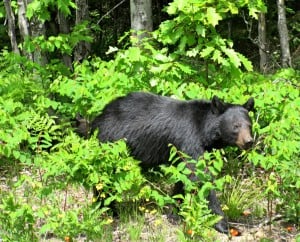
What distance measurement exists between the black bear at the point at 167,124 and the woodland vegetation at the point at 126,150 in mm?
258

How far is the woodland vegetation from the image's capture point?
464 cm

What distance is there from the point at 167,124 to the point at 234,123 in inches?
30.1

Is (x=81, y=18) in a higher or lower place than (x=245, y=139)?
higher

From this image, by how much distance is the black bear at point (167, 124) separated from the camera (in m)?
5.88

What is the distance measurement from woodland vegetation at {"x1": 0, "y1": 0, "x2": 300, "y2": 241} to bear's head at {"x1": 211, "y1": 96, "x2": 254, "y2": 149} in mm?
159

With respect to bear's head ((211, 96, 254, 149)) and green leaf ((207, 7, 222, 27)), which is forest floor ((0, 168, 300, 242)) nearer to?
bear's head ((211, 96, 254, 149))

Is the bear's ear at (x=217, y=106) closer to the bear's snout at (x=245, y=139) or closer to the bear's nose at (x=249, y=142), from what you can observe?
the bear's snout at (x=245, y=139)

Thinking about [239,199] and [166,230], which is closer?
[166,230]

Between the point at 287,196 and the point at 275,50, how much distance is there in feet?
33.2

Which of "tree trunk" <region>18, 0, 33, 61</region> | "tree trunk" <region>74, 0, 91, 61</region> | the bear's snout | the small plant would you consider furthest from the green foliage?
"tree trunk" <region>74, 0, 91, 61</region>

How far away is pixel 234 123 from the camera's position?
5.80 m

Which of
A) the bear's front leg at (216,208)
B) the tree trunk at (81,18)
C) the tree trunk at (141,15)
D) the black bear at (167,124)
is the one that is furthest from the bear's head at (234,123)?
the tree trunk at (81,18)

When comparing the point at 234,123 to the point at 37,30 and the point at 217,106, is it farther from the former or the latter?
the point at 37,30

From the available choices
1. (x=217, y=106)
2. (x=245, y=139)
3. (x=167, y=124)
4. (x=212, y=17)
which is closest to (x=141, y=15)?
(x=212, y=17)
